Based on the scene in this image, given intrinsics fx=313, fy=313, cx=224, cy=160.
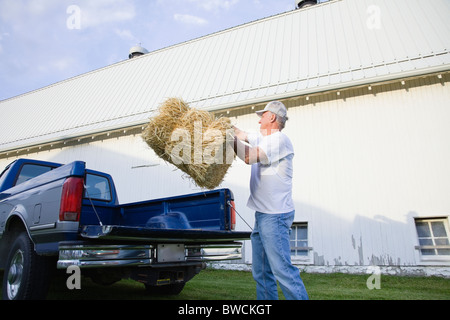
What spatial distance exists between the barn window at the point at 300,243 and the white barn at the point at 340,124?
3 centimetres

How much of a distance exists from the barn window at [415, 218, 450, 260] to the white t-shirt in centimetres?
552

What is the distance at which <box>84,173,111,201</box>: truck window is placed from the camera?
451cm

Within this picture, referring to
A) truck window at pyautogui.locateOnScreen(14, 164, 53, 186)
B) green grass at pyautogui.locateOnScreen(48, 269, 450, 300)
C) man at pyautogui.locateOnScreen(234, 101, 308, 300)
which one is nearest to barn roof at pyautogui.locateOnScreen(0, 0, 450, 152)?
green grass at pyautogui.locateOnScreen(48, 269, 450, 300)

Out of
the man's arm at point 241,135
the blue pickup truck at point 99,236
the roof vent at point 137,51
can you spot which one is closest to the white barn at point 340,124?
the blue pickup truck at point 99,236

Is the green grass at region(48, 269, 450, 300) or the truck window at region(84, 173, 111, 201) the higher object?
the truck window at region(84, 173, 111, 201)

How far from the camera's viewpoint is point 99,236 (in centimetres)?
260

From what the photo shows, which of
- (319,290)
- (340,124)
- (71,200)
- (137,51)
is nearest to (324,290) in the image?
(319,290)

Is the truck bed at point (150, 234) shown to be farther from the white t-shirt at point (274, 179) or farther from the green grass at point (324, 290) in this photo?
the green grass at point (324, 290)

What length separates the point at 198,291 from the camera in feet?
16.1

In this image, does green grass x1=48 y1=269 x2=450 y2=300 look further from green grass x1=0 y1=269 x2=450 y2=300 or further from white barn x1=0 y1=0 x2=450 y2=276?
white barn x1=0 y1=0 x2=450 y2=276

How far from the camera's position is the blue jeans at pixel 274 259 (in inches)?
90.4

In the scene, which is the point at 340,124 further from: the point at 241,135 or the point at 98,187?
the point at 98,187

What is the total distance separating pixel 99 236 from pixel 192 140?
122 centimetres
